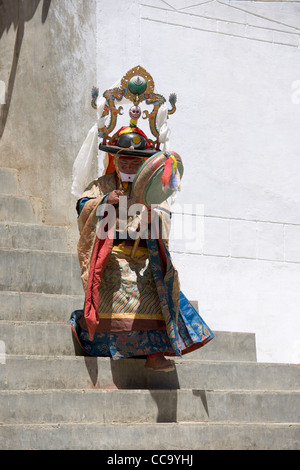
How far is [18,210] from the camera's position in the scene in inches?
310


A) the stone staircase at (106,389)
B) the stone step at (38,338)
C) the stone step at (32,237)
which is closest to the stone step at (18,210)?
the stone step at (32,237)

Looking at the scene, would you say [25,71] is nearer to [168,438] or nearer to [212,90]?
[212,90]

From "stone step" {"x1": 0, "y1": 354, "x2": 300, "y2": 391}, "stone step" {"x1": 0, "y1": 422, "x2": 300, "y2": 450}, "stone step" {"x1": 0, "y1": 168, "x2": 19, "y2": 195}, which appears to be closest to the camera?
"stone step" {"x1": 0, "y1": 422, "x2": 300, "y2": 450}

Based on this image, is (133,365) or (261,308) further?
(261,308)

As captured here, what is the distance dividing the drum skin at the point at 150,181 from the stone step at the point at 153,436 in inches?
58.7

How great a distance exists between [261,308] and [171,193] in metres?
2.91

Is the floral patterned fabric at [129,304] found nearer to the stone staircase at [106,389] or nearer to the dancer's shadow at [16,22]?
the stone staircase at [106,389]

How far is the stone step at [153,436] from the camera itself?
5.07 metres

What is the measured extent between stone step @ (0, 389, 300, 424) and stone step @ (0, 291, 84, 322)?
3.70 ft

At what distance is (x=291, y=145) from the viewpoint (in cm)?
920

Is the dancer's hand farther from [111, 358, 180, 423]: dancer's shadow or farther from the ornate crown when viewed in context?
[111, 358, 180, 423]: dancer's shadow

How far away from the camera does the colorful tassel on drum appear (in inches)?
231

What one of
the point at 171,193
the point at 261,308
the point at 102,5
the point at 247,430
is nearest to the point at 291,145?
the point at 261,308

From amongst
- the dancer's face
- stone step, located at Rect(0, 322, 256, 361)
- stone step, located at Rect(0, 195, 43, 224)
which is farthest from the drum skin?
stone step, located at Rect(0, 195, 43, 224)
